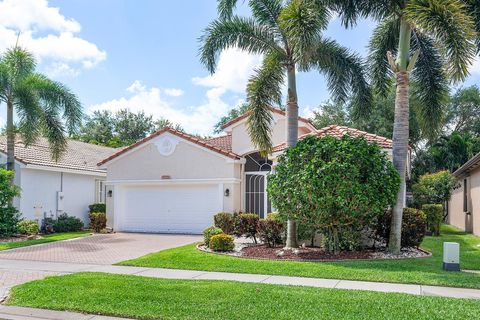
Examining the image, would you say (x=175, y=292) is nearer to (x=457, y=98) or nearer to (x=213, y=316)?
(x=213, y=316)

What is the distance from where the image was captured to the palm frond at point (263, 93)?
1419 centimetres

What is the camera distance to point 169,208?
2086 cm

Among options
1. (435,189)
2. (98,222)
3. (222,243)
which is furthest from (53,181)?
(435,189)

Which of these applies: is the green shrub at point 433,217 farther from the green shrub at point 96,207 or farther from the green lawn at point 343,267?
the green shrub at point 96,207

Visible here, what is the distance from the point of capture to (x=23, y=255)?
13.6 metres

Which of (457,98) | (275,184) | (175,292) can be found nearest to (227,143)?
(275,184)

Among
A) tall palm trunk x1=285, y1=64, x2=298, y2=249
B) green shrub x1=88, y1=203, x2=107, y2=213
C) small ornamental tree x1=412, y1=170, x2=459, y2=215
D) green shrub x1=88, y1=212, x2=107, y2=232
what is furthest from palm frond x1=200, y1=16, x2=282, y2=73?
small ornamental tree x1=412, y1=170, x2=459, y2=215

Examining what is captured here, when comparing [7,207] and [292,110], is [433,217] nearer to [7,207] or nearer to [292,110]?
[292,110]

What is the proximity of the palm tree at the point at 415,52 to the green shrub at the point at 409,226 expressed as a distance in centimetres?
54

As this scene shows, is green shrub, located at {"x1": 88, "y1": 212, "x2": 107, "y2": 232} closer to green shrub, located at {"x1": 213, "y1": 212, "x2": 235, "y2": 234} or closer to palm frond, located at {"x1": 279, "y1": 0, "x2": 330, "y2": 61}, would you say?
green shrub, located at {"x1": 213, "y1": 212, "x2": 235, "y2": 234}

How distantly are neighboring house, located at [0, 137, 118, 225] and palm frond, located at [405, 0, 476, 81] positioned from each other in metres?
16.0

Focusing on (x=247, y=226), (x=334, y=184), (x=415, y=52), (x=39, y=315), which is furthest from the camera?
(x=247, y=226)

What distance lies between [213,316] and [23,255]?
9205mm

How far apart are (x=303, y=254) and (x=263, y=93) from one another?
16.4 feet
